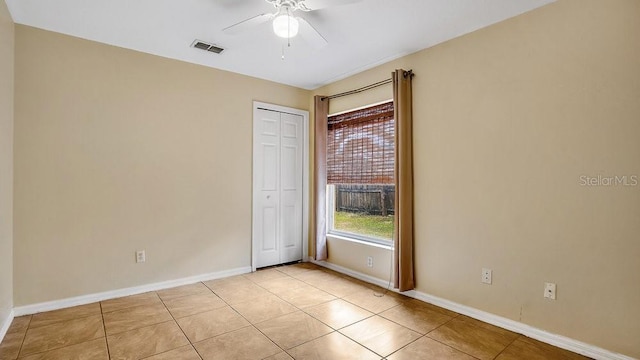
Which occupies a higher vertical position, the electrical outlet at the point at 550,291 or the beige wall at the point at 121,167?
the beige wall at the point at 121,167

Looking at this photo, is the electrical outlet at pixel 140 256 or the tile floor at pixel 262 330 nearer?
the tile floor at pixel 262 330

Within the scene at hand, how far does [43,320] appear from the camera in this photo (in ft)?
8.70

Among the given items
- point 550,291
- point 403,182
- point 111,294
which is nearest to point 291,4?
point 403,182

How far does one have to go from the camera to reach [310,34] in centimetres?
242

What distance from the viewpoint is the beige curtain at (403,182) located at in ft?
10.4

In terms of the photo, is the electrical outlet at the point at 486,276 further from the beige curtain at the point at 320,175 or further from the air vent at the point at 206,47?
the air vent at the point at 206,47

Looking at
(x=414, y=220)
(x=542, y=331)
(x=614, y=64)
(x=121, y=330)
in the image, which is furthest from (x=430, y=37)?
(x=121, y=330)

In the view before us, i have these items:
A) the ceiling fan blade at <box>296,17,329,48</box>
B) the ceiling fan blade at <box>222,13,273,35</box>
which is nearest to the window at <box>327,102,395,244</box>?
the ceiling fan blade at <box>296,17,329,48</box>

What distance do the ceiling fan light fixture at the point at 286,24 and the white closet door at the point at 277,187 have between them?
2.01m

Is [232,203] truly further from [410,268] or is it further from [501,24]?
[501,24]

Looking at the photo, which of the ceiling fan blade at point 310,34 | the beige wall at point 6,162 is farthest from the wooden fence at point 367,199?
the beige wall at point 6,162

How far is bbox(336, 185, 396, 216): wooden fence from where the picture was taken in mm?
3664

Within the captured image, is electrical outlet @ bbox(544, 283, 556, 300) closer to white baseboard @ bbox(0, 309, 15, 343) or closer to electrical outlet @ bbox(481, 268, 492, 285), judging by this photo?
electrical outlet @ bbox(481, 268, 492, 285)

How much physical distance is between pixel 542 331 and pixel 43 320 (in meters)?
3.93
